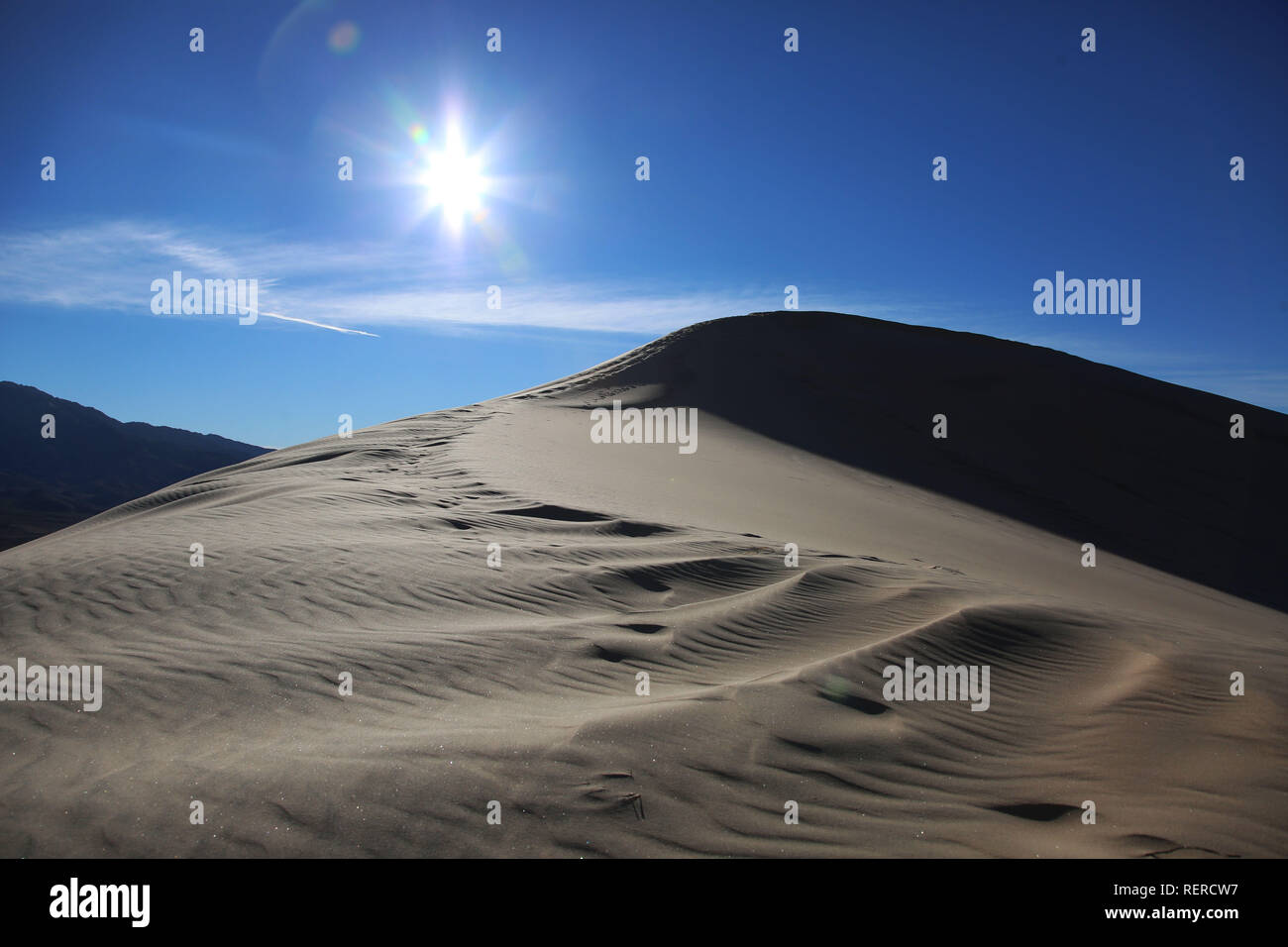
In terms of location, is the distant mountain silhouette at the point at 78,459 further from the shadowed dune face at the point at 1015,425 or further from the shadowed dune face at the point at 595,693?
the shadowed dune face at the point at 595,693

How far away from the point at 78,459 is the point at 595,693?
72.4 metres

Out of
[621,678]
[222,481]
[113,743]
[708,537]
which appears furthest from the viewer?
[222,481]

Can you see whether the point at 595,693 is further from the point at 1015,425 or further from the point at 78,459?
the point at 78,459

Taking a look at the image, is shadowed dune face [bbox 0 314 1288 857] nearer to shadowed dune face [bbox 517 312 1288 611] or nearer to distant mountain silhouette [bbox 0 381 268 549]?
shadowed dune face [bbox 517 312 1288 611]

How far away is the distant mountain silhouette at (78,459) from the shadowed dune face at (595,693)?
45457 mm

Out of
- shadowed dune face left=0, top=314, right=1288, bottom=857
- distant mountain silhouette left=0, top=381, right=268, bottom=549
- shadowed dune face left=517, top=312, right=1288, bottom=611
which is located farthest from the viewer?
distant mountain silhouette left=0, top=381, right=268, bottom=549

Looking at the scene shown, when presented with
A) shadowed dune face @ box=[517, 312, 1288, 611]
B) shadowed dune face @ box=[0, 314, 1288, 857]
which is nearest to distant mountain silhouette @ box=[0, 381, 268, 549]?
shadowed dune face @ box=[517, 312, 1288, 611]

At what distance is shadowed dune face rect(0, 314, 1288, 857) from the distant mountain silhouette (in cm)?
4546

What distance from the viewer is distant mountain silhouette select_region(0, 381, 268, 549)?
157ft

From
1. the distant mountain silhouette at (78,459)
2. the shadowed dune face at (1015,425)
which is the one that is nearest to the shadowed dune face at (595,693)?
the shadowed dune face at (1015,425)

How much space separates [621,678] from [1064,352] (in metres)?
28.4
